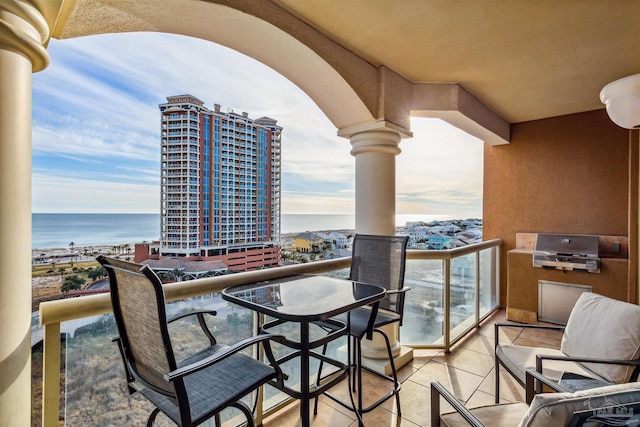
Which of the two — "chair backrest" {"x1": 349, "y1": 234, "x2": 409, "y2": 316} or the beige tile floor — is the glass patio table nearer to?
"chair backrest" {"x1": 349, "y1": 234, "x2": 409, "y2": 316}

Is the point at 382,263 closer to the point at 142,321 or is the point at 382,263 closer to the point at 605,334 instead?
the point at 605,334

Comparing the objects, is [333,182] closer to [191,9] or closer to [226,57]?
[226,57]

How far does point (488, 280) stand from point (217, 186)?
4120mm

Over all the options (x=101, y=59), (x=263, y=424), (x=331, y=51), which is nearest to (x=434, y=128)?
(x=331, y=51)

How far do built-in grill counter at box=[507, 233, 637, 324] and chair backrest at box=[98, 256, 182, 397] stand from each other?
14.2ft

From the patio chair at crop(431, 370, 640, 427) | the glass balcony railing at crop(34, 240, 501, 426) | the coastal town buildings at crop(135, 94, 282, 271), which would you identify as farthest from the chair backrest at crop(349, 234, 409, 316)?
the patio chair at crop(431, 370, 640, 427)

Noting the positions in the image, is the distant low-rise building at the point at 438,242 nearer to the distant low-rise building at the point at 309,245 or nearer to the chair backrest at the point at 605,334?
the distant low-rise building at the point at 309,245

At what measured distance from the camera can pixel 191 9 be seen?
1634 millimetres

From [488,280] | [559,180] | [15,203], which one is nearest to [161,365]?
[15,203]

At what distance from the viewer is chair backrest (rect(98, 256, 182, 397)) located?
101 centimetres

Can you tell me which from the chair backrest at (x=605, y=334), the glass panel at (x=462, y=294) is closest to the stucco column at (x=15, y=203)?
the chair backrest at (x=605, y=334)

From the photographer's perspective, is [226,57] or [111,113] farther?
[111,113]

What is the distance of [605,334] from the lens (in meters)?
1.61

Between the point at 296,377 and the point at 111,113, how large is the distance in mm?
6646
